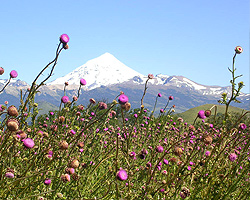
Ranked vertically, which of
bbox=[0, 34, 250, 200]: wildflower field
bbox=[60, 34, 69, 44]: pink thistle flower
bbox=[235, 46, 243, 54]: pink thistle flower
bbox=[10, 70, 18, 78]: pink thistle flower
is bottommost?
bbox=[0, 34, 250, 200]: wildflower field

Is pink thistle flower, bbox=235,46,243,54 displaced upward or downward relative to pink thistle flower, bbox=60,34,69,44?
upward

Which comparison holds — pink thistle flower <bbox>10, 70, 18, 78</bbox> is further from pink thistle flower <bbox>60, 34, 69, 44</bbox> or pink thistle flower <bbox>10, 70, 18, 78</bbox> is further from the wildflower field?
Answer: pink thistle flower <bbox>60, 34, 69, 44</bbox>

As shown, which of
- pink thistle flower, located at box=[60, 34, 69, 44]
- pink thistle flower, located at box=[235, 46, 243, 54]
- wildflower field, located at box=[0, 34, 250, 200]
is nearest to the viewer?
wildflower field, located at box=[0, 34, 250, 200]

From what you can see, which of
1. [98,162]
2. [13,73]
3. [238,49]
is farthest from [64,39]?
[98,162]

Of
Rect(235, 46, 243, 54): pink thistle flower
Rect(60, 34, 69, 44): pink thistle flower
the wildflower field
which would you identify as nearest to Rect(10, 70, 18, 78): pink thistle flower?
the wildflower field

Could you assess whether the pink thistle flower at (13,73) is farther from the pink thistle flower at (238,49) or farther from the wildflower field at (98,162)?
the pink thistle flower at (238,49)

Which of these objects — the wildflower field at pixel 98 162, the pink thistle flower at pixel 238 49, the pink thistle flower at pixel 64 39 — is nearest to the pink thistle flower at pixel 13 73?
the wildflower field at pixel 98 162

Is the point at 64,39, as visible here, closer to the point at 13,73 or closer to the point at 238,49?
the point at 13,73

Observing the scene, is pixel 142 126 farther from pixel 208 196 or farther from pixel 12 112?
pixel 12 112

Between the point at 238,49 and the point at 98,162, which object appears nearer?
the point at 238,49

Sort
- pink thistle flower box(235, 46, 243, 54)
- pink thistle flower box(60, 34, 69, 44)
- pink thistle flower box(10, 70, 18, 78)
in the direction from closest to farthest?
pink thistle flower box(60, 34, 69, 44) → pink thistle flower box(235, 46, 243, 54) → pink thistle flower box(10, 70, 18, 78)

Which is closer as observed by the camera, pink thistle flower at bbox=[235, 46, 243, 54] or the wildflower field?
the wildflower field

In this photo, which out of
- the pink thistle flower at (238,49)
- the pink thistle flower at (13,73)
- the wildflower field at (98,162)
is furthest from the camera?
the pink thistle flower at (13,73)

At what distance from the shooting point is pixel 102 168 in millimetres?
4906
